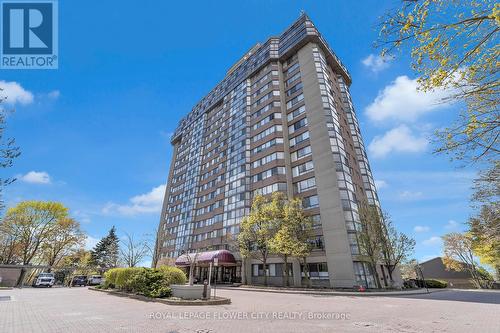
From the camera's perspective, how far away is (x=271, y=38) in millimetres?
55000

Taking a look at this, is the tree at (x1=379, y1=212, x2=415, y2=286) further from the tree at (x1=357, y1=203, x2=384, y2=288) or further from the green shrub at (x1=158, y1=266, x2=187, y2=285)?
the green shrub at (x1=158, y1=266, x2=187, y2=285)

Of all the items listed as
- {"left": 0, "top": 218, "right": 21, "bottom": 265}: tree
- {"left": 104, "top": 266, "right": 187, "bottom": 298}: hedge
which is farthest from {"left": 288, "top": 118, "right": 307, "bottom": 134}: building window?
{"left": 0, "top": 218, "right": 21, "bottom": 265}: tree

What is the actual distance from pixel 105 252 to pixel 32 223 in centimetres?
2969

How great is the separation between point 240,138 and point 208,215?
17.0 meters

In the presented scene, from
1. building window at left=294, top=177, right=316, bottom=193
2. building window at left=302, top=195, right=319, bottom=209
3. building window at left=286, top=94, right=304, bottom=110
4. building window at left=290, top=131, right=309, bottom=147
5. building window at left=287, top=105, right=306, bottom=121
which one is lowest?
building window at left=302, top=195, right=319, bottom=209

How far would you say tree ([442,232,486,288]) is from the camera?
1802 inches

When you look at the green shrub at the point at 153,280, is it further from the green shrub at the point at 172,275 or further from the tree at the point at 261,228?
the tree at the point at 261,228

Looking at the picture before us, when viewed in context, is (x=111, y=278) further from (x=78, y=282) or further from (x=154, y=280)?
(x=78, y=282)

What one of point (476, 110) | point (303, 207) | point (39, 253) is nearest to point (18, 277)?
point (39, 253)

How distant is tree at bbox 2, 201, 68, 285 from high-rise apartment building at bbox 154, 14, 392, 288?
64.5 ft

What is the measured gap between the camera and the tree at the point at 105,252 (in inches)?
2613

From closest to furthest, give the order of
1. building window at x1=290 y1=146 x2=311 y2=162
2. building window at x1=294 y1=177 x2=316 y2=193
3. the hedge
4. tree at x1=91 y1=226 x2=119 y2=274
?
the hedge → building window at x1=294 y1=177 x2=316 y2=193 → building window at x1=290 y1=146 x2=311 y2=162 → tree at x1=91 y1=226 x2=119 y2=274

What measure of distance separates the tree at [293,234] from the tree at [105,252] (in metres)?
50.7

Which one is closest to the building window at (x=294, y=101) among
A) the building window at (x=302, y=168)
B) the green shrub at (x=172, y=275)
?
the building window at (x=302, y=168)
